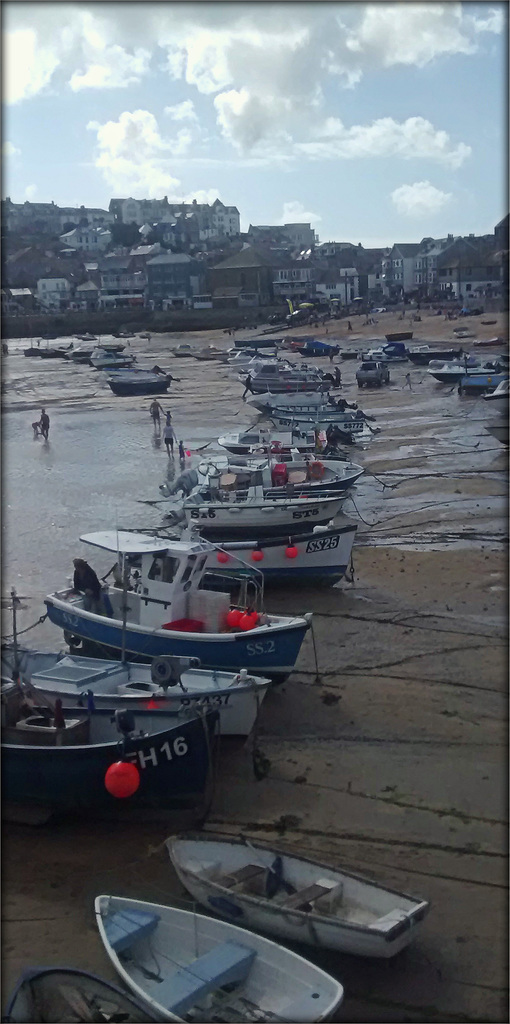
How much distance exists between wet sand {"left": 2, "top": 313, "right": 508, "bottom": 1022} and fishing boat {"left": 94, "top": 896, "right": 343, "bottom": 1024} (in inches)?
19.8

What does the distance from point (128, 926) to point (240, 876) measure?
3.51 ft

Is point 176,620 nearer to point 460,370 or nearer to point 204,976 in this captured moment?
point 204,976

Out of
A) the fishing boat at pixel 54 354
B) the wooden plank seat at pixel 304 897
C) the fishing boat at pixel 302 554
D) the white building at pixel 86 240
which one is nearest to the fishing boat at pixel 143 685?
the wooden plank seat at pixel 304 897

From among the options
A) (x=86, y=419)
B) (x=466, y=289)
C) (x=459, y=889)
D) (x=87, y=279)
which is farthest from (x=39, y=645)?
(x=87, y=279)

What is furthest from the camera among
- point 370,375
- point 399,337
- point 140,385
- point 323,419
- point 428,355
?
point 399,337

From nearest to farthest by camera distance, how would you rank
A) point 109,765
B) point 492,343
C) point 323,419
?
point 109,765, point 323,419, point 492,343

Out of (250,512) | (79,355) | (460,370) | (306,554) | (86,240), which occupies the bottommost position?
(306,554)

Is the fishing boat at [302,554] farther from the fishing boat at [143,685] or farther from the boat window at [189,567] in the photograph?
the fishing boat at [143,685]

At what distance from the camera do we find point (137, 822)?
393 inches

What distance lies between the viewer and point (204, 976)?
6.95m

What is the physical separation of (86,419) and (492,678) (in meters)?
31.5

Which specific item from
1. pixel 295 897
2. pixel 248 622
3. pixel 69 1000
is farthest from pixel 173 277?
pixel 69 1000

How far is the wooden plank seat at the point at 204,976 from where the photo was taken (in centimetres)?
674

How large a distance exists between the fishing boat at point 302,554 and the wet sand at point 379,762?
1.09 ft
